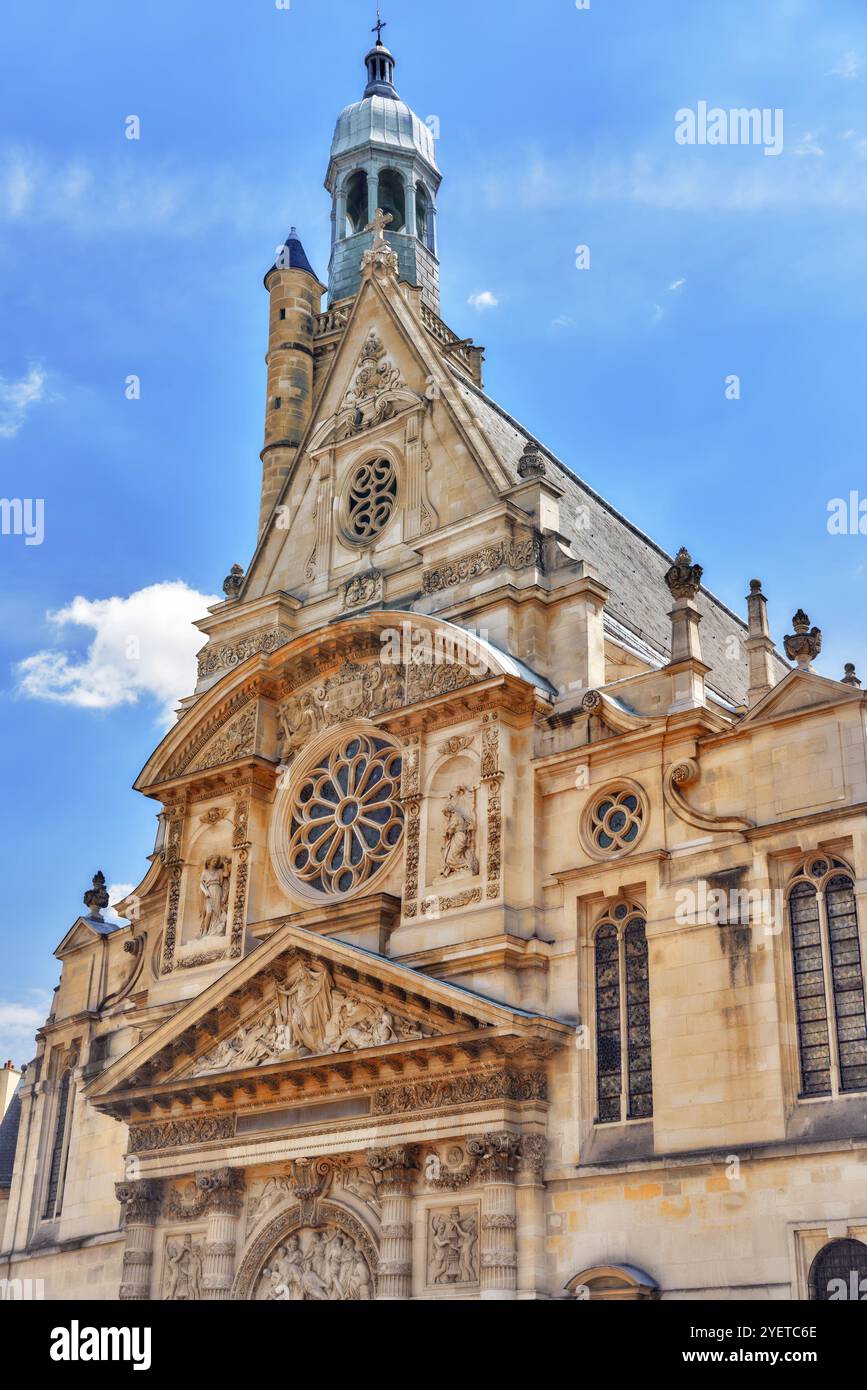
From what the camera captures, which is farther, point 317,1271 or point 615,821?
point 317,1271

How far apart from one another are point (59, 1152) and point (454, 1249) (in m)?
10.6

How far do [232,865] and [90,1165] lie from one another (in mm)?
6025

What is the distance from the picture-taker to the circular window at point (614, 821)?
22984mm

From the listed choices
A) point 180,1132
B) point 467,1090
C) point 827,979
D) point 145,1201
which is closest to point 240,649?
point 180,1132

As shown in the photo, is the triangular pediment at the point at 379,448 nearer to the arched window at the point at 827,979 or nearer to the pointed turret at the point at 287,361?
the pointed turret at the point at 287,361

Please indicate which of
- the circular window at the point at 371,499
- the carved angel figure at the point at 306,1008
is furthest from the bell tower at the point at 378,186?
the carved angel figure at the point at 306,1008

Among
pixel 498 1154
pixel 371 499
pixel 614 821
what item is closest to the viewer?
pixel 498 1154

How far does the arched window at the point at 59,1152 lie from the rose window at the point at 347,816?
23.4 ft

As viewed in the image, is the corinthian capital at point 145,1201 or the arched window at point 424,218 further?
the arched window at point 424,218

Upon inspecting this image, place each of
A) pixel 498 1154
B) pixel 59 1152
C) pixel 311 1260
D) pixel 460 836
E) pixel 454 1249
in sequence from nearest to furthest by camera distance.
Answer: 1. pixel 498 1154
2. pixel 454 1249
3. pixel 311 1260
4. pixel 460 836
5. pixel 59 1152

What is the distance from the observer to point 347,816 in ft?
87.1

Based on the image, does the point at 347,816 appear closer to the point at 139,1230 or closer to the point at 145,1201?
the point at 145,1201
